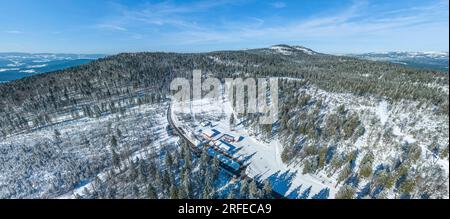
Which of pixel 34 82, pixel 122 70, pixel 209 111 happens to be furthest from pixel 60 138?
pixel 122 70

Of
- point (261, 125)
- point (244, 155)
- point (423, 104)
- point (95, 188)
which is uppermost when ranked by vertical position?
point (423, 104)

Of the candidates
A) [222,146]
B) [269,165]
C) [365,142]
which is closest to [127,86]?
[222,146]

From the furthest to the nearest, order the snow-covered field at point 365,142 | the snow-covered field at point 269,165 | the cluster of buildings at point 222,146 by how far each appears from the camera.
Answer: the cluster of buildings at point 222,146, the snow-covered field at point 269,165, the snow-covered field at point 365,142

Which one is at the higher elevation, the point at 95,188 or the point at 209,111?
the point at 209,111

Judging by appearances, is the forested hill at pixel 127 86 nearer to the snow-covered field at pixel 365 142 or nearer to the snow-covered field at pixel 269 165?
the snow-covered field at pixel 365 142

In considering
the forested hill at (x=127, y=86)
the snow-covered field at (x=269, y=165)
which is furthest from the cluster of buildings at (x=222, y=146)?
the forested hill at (x=127, y=86)

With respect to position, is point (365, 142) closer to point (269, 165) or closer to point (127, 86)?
point (269, 165)

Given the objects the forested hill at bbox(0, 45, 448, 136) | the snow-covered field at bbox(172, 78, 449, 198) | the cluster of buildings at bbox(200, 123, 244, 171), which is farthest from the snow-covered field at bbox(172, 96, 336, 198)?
the forested hill at bbox(0, 45, 448, 136)

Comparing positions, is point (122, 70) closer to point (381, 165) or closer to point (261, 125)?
point (261, 125)

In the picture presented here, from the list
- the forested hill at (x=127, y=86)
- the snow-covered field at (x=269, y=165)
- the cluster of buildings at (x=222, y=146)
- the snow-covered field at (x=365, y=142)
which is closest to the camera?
the snow-covered field at (x=365, y=142)
